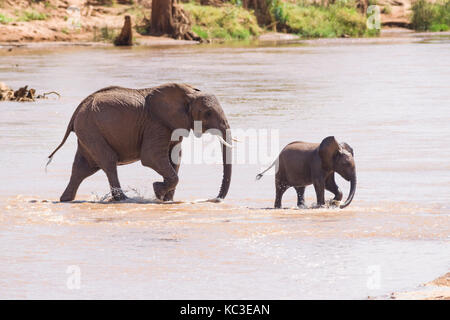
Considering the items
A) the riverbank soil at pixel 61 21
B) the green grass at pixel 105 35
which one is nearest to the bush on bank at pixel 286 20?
the riverbank soil at pixel 61 21

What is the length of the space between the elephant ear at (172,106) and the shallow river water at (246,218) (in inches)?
33.1

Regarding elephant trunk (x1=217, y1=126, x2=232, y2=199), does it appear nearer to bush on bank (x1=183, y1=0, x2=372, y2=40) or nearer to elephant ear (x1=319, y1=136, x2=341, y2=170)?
elephant ear (x1=319, y1=136, x2=341, y2=170)

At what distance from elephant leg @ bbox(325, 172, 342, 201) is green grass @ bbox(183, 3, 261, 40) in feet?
148

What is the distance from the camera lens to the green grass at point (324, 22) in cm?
6141

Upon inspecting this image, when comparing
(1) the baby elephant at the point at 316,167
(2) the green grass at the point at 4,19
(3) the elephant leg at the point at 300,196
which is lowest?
(2) the green grass at the point at 4,19

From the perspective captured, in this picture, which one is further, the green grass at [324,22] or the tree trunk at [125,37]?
the green grass at [324,22]

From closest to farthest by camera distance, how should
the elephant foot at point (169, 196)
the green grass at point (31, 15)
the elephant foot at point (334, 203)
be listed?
1. the elephant foot at point (334, 203)
2. the elephant foot at point (169, 196)
3. the green grass at point (31, 15)

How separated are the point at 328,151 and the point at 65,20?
4113 centimetres

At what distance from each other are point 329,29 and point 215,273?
55802 mm

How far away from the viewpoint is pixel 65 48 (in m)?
44.7

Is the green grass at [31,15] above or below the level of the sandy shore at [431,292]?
below

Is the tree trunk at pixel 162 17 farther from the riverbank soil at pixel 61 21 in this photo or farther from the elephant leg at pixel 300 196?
the elephant leg at pixel 300 196

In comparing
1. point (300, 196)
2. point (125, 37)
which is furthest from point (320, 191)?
point (125, 37)
